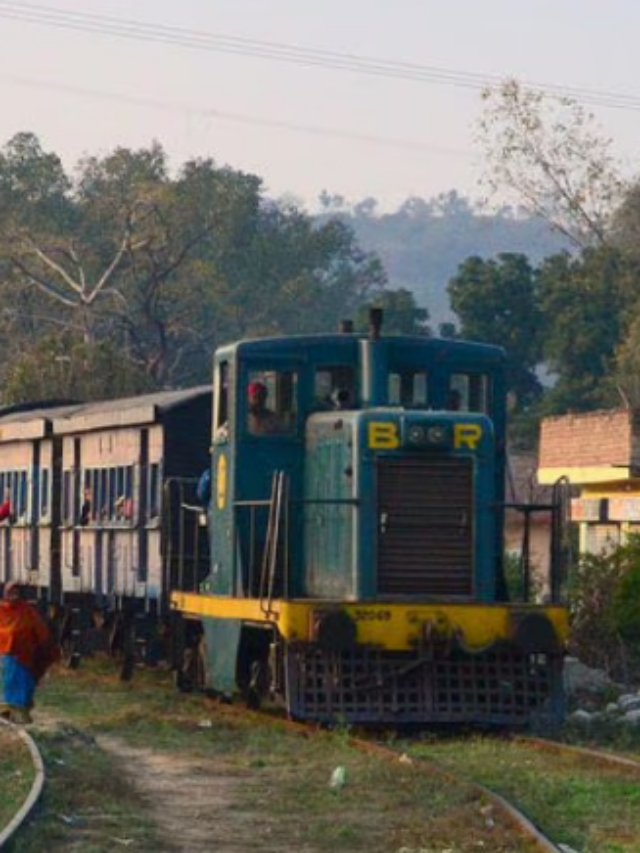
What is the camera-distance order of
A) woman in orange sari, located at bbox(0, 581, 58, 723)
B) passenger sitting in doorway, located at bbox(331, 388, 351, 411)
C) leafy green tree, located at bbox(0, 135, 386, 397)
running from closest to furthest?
passenger sitting in doorway, located at bbox(331, 388, 351, 411), woman in orange sari, located at bbox(0, 581, 58, 723), leafy green tree, located at bbox(0, 135, 386, 397)

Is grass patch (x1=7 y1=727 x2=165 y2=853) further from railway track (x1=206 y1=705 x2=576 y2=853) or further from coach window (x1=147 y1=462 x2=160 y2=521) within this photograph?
coach window (x1=147 y1=462 x2=160 y2=521)

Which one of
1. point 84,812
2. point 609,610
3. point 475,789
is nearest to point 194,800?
point 84,812

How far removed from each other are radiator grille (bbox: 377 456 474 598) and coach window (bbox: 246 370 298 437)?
132 cm

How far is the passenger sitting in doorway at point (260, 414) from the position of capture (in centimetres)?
1808

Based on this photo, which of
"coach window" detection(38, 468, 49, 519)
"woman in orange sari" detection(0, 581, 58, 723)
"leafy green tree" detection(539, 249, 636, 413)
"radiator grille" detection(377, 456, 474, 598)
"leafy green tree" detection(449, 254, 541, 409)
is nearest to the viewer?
"radiator grille" detection(377, 456, 474, 598)

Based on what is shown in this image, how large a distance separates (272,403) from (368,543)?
1670 millimetres

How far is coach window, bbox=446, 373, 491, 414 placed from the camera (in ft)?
60.1

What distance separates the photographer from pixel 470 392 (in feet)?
60.5

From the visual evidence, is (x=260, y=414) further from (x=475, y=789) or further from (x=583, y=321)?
(x=583, y=321)

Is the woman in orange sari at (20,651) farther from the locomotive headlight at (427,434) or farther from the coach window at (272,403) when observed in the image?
the locomotive headlight at (427,434)

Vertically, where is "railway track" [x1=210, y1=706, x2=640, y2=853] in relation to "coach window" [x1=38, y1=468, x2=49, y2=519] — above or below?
below

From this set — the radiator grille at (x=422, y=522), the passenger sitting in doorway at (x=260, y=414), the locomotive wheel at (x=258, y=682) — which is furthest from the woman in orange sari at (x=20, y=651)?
the radiator grille at (x=422, y=522)

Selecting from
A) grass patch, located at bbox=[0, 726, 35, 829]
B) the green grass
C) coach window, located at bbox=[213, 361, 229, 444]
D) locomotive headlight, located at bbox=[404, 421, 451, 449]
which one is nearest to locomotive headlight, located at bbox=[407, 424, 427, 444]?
locomotive headlight, located at bbox=[404, 421, 451, 449]

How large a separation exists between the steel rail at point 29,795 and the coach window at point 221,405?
10.4ft
